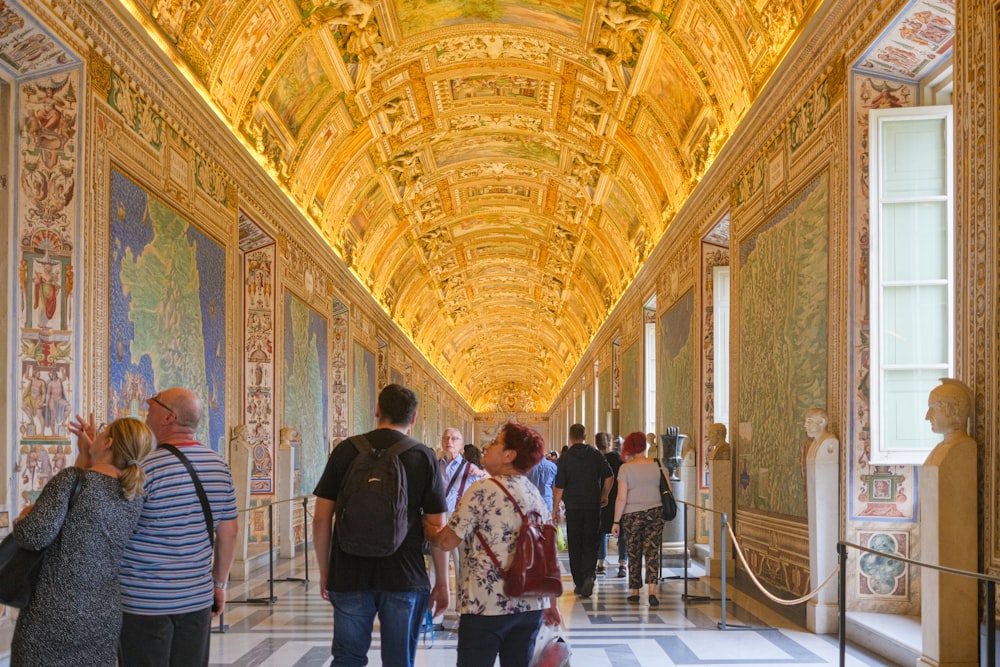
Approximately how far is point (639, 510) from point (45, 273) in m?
6.70

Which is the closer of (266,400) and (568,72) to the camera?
(266,400)

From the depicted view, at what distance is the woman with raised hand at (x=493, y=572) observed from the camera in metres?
4.59

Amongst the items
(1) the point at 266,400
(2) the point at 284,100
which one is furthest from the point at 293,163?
(1) the point at 266,400

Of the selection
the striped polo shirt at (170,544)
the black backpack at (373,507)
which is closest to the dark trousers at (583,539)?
the black backpack at (373,507)

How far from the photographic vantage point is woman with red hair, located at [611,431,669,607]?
34.5ft

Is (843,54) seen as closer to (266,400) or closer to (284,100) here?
(284,100)

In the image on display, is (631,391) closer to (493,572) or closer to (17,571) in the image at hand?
(493,572)

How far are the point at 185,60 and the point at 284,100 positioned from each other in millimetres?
3700

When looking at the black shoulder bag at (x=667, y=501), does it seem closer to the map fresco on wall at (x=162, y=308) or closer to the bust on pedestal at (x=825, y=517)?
the bust on pedestal at (x=825, y=517)

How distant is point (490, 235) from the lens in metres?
30.3

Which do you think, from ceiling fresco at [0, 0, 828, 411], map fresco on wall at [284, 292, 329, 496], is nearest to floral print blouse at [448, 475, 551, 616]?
ceiling fresco at [0, 0, 828, 411]

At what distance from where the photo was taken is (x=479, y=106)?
19797 mm

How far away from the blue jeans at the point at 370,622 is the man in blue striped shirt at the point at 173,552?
657 millimetres

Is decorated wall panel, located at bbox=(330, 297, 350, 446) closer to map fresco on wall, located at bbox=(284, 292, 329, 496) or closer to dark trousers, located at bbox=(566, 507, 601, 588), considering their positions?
map fresco on wall, located at bbox=(284, 292, 329, 496)
